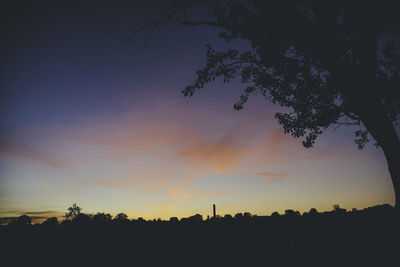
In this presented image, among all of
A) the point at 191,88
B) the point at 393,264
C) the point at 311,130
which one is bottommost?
the point at 393,264

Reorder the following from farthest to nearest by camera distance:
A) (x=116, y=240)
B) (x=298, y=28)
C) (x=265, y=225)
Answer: (x=265, y=225)
(x=298, y=28)
(x=116, y=240)

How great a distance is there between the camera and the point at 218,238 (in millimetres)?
8695

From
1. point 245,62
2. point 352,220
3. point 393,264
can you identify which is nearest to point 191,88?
point 245,62

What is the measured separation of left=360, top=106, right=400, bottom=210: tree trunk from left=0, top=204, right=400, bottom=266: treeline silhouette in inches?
51.9

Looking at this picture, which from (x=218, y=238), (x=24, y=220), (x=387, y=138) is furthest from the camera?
(x=218, y=238)

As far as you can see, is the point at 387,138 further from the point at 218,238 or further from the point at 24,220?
the point at 24,220

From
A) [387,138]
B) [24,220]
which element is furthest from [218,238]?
[387,138]

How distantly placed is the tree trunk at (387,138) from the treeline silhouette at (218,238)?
4.33 feet

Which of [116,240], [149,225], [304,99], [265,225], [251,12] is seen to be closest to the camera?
[116,240]

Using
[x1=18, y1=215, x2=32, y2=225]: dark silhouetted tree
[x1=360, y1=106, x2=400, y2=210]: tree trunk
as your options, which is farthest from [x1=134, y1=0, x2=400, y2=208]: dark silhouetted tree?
[x1=18, y1=215, x2=32, y2=225]: dark silhouetted tree

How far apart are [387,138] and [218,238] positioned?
21.5ft

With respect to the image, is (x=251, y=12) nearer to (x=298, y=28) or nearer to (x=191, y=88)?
(x=298, y=28)

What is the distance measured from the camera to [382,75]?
13.8m

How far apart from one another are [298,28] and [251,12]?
244 cm
